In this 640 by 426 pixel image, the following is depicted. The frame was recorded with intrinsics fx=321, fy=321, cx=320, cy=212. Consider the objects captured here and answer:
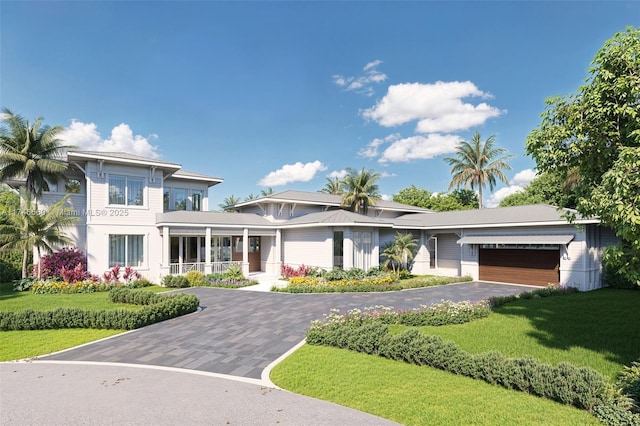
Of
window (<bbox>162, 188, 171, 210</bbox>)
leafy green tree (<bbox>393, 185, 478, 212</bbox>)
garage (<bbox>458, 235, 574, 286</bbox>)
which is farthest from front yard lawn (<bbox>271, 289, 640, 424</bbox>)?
leafy green tree (<bbox>393, 185, 478, 212</bbox>)

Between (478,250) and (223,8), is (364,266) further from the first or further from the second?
(223,8)

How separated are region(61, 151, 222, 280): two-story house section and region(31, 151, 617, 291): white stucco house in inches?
2.2

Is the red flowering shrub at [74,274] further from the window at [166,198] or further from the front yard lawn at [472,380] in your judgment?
the front yard lawn at [472,380]

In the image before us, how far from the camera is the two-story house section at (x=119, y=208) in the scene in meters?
18.6

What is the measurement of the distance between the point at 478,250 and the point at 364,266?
805 cm

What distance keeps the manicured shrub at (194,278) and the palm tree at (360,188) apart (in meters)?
12.0

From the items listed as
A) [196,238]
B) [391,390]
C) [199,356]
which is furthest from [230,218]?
[391,390]

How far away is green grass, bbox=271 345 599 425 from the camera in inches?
185

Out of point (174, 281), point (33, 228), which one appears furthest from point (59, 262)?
point (174, 281)

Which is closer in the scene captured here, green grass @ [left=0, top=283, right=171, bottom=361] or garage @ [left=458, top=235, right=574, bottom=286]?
green grass @ [left=0, top=283, right=171, bottom=361]

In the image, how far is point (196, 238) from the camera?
77.6 ft

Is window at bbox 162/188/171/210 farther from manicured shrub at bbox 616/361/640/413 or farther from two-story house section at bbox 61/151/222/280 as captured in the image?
manicured shrub at bbox 616/361/640/413

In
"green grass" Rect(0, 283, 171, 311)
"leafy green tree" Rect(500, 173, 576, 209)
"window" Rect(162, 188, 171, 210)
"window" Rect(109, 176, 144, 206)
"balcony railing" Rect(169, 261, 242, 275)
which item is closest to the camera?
"green grass" Rect(0, 283, 171, 311)

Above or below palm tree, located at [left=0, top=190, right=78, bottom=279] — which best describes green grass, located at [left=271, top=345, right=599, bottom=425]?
below
